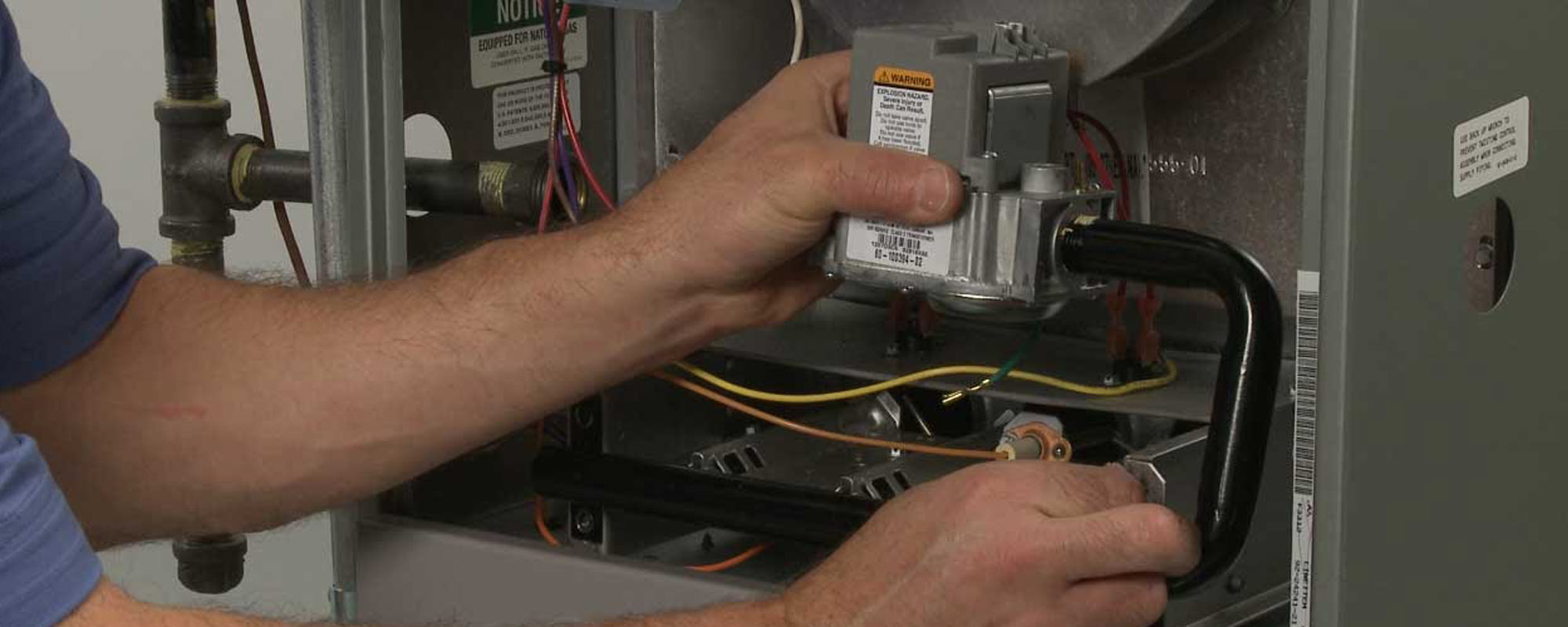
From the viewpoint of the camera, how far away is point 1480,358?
941 mm

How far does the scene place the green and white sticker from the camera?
4.43 ft

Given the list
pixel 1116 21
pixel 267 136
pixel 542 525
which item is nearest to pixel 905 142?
pixel 1116 21

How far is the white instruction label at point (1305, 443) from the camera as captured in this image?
0.86 metres

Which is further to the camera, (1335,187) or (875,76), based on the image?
(875,76)

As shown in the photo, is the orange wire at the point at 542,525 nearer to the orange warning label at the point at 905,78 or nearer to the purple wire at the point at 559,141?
the purple wire at the point at 559,141

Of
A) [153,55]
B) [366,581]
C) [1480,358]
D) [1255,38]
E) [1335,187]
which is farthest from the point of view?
[153,55]

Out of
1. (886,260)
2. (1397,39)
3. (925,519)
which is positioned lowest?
(925,519)

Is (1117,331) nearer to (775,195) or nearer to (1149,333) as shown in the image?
(1149,333)

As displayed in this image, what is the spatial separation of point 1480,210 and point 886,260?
0.28 metres

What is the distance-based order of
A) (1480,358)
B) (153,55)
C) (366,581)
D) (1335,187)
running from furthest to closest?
(153,55), (366,581), (1480,358), (1335,187)

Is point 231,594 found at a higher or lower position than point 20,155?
lower

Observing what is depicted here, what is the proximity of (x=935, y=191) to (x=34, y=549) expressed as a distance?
17.0 inches

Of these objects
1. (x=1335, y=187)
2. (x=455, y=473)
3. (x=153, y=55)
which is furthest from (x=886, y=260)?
(x=153, y=55)

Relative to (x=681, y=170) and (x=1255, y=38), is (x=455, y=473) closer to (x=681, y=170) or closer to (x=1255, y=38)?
(x=681, y=170)
